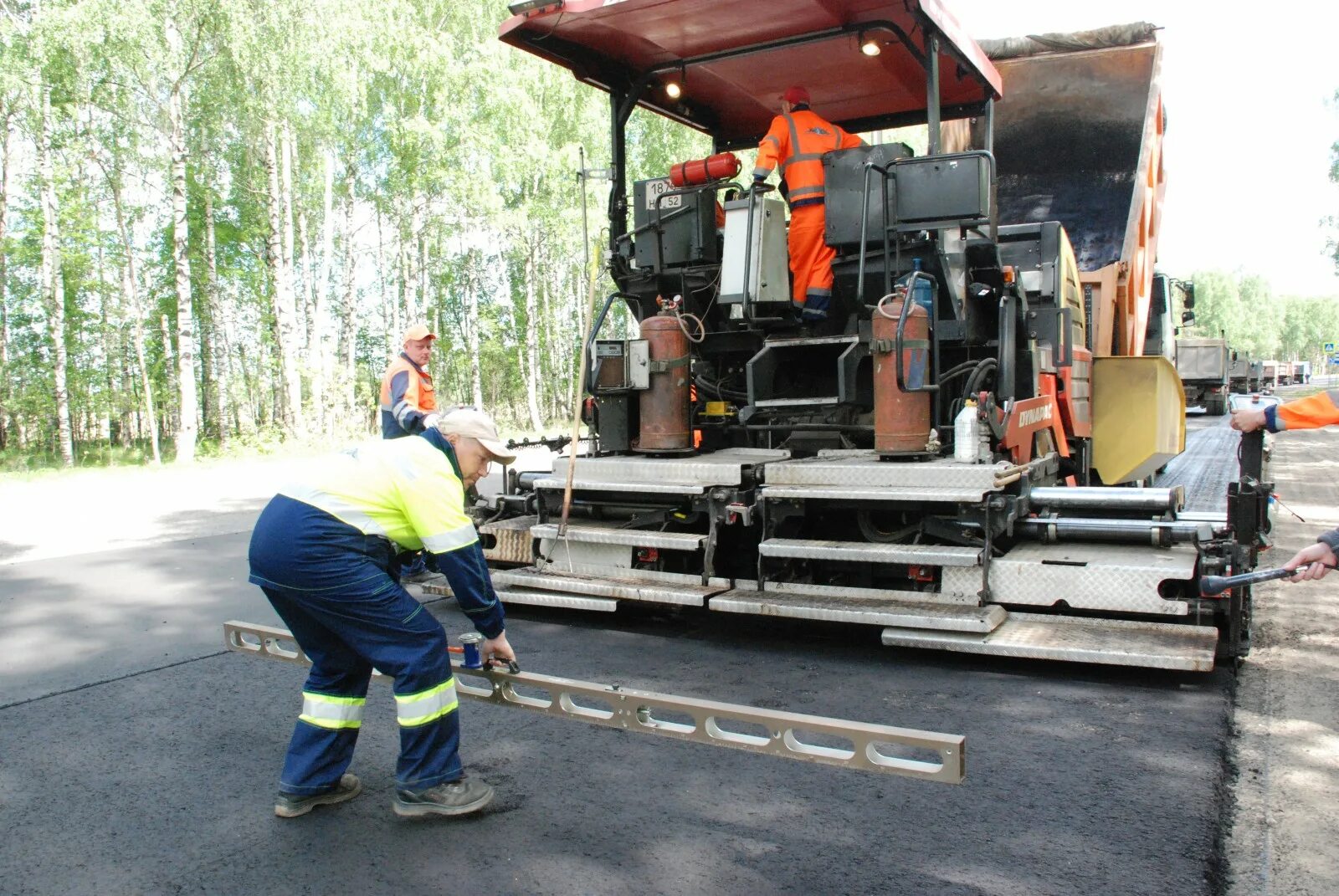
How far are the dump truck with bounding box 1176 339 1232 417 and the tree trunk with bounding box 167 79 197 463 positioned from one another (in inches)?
878

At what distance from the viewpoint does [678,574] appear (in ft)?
16.6

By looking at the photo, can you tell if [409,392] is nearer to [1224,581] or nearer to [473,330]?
[1224,581]

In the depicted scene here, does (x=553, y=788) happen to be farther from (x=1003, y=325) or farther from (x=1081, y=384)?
(x=1081, y=384)

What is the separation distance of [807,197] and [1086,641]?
114 inches

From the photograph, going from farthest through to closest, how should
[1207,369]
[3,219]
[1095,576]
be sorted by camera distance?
[1207,369]
[3,219]
[1095,576]

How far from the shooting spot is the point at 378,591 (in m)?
2.97

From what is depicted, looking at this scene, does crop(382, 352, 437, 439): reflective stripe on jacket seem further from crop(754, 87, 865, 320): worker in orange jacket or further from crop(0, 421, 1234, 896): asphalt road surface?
crop(754, 87, 865, 320): worker in orange jacket

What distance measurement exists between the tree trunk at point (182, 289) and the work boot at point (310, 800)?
58.3 ft

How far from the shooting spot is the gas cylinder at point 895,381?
479 centimetres

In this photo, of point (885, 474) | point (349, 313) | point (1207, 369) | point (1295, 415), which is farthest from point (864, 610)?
point (1207, 369)

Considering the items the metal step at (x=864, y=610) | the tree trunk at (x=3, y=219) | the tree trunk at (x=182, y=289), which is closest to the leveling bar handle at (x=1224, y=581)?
the metal step at (x=864, y=610)

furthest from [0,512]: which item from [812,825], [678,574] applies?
[812,825]

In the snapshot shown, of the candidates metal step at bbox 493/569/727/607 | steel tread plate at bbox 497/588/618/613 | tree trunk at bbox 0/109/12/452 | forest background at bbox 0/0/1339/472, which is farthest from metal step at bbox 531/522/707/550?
tree trunk at bbox 0/109/12/452

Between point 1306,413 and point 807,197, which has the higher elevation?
point 807,197
